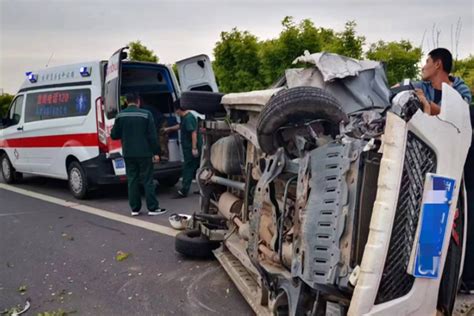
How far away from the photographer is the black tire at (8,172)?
952 centimetres

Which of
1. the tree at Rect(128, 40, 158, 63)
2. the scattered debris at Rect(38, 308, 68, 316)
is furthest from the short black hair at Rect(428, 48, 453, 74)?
the tree at Rect(128, 40, 158, 63)

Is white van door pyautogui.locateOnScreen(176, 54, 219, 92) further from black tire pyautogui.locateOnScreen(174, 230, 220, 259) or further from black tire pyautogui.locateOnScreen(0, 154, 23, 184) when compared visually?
black tire pyautogui.locateOnScreen(0, 154, 23, 184)

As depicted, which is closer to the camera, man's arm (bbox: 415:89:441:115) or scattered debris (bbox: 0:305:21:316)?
man's arm (bbox: 415:89:441:115)

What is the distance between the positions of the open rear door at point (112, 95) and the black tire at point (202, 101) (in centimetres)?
254

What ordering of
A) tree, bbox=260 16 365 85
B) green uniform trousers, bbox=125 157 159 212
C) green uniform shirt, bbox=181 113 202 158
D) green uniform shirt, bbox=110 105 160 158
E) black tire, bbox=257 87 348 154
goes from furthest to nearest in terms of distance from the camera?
tree, bbox=260 16 365 85
green uniform shirt, bbox=181 113 202 158
green uniform trousers, bbox=125 157 159 212
green uniform shirt, bbox=110 105 160 158
black tire, bbox=257 87 348 154

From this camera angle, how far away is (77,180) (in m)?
7.59

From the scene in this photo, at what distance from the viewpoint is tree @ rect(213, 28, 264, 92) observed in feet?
40.4

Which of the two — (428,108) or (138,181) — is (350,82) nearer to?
(428,108)

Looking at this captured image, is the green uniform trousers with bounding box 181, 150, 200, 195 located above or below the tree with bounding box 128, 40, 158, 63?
below

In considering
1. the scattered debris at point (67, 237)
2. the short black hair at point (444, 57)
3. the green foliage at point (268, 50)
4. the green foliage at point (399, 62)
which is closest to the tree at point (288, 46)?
the green foliage at point (268, 50)

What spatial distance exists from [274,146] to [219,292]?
146 cm

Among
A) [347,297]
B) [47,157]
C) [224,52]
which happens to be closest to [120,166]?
[47,157]

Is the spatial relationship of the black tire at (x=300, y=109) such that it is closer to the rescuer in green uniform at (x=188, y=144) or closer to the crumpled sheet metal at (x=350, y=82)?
the crumpled sheet metal at (x=350, y=82)

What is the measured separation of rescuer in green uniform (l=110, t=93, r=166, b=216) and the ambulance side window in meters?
3.34
